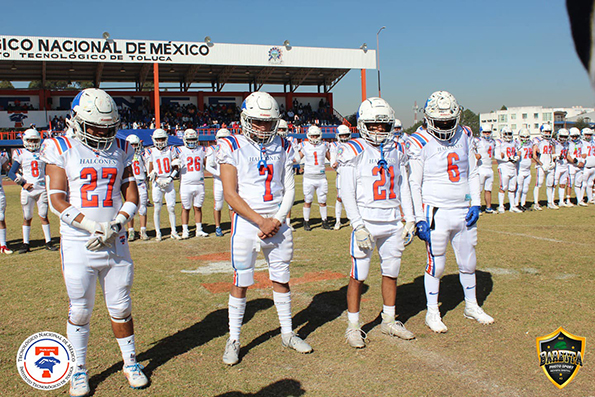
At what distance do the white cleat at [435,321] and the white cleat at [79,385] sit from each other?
319cm

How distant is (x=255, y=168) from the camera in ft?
14.8

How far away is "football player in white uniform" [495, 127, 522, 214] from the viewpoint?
511 inches

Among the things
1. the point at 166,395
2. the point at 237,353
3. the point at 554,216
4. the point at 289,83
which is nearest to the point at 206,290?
the point at 237,353

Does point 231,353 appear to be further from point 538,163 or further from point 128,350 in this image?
A: point 538,163

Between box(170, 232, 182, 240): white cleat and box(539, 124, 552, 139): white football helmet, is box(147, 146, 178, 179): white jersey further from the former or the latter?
box(539, 124, 552, 139): white football helmet

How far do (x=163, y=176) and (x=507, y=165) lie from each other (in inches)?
356

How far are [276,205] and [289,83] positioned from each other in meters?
41.9

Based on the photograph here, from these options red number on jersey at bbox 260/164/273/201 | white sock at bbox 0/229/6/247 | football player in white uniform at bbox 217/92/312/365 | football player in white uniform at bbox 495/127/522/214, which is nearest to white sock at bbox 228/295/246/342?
Result: football player in white uniform at bbox 217/92/312/365

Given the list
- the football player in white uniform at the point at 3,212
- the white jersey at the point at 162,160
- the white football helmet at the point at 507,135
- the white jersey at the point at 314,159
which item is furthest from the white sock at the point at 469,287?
the white football helmet at the point at 507,135

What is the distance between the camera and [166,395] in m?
3.74

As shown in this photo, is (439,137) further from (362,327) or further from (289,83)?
(289,83)

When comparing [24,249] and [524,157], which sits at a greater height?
[524,157]

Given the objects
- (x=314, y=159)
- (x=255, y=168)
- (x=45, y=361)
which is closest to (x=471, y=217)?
(x=255, y=168)

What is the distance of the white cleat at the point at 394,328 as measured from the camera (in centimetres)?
470
